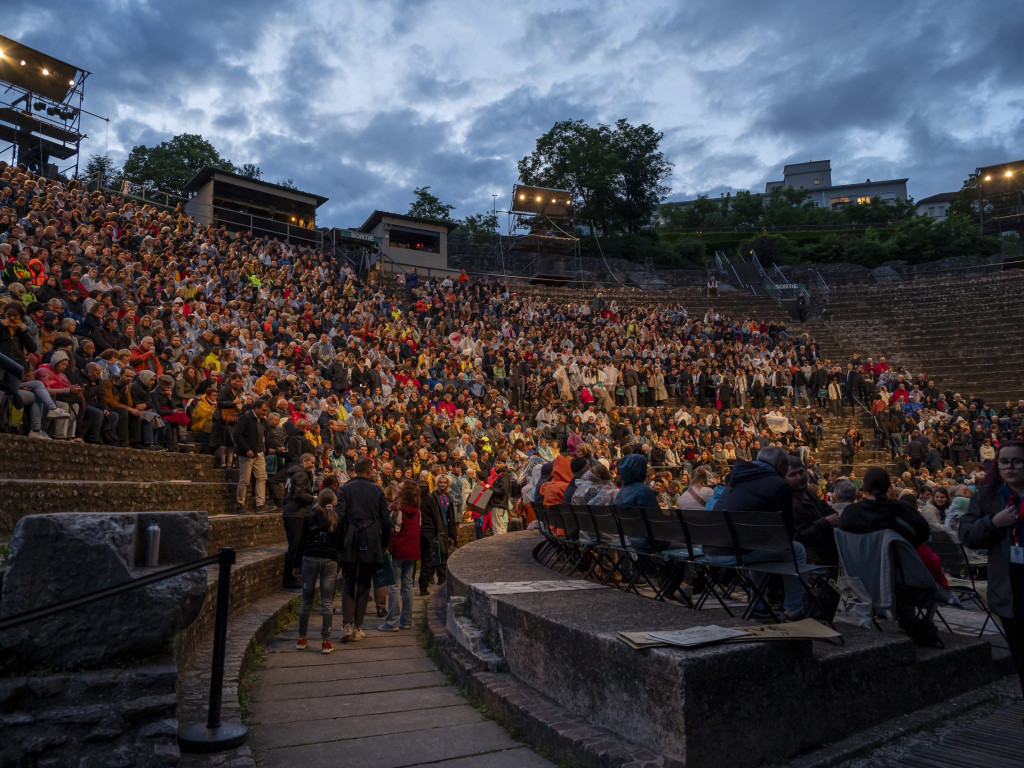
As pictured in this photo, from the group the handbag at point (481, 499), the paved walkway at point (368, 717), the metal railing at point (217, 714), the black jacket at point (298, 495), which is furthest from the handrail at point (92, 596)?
the handbag at point (481, 499)

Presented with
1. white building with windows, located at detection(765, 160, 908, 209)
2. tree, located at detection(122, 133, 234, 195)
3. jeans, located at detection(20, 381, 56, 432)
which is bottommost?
jeans, located at detection(20, 381, 56, 432)

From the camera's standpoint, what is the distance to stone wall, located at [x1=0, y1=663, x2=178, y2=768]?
111 inches

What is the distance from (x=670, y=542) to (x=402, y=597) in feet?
10.2

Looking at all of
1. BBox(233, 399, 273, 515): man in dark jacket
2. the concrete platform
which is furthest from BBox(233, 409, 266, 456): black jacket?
the concrete platform

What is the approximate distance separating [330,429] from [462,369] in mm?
7322

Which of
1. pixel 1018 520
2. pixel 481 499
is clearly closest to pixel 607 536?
pixel 1018 520

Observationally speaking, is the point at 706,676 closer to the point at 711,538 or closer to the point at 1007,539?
the point at 711,538

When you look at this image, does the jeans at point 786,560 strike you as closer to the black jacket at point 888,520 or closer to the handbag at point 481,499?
the black jacket at point 888,520

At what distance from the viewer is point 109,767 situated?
2.87 metres

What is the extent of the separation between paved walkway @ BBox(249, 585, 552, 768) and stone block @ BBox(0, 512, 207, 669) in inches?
40.7

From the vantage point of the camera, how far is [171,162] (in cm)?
4288

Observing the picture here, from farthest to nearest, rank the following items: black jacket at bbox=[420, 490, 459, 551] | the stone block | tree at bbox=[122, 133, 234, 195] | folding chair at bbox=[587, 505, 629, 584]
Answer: tree at bbox=[122, 133, 234, 195] → black jacket at bbox=[420, 490, 459, 551] → folding chair at bbox=[587, 505, 629, 584] → the stone block

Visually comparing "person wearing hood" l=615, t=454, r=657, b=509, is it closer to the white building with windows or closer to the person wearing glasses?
the person wearing glasses

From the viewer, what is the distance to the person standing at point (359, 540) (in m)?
6.47
